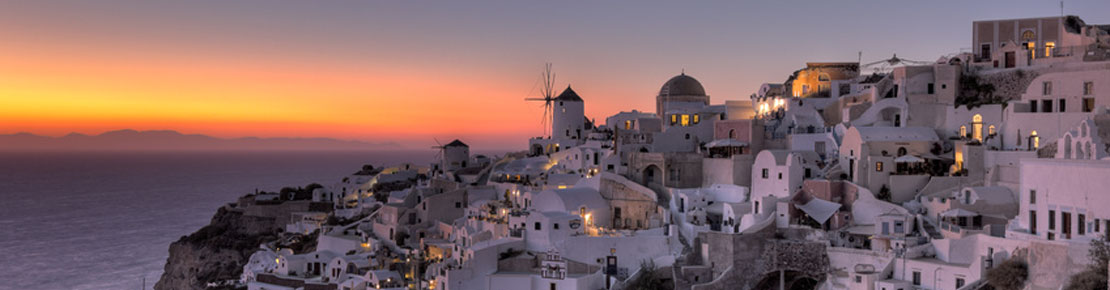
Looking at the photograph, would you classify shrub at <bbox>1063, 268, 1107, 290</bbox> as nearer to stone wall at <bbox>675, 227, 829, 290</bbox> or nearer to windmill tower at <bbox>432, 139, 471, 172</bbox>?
stone wall at <bbox>675, 227, 829, 290</bbox>

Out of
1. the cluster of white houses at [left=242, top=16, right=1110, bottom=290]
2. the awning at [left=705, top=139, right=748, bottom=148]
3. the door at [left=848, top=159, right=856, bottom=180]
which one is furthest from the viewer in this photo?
the awning at [left=705, top=139, right=748, bottom=148]

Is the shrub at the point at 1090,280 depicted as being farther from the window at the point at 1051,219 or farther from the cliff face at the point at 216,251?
the cliff face at the point at 216,251

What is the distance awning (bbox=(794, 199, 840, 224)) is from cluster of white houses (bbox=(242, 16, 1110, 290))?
57 millimetres

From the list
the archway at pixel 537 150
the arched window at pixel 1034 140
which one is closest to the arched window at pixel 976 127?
the arched window at pixel 1034 140

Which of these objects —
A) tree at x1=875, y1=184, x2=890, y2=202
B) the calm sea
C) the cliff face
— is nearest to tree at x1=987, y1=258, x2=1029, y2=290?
tree at x1=875, y1=184, x2=890, y2=202

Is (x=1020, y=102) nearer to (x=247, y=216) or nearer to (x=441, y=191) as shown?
(x=441, y=191)

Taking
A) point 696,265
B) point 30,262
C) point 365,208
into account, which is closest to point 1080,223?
point 696,265

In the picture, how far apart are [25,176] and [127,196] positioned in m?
56.0

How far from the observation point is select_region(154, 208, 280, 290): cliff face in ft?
142

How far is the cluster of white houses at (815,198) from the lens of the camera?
2177 cm

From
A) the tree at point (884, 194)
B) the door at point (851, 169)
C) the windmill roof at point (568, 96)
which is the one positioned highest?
the windmill roof at point (568, 96)

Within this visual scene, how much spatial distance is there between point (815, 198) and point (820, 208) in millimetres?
798

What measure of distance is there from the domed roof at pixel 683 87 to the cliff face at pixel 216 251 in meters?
22.3

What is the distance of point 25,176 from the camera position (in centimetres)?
14188
